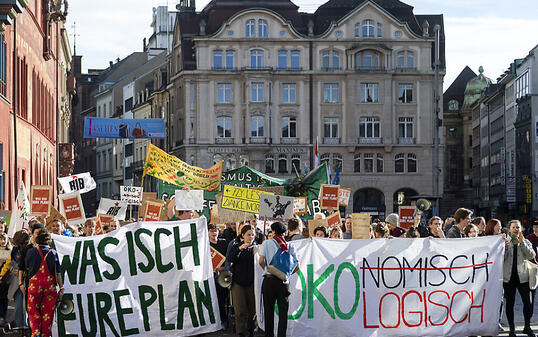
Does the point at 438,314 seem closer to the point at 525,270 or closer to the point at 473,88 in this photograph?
the point at 525,270

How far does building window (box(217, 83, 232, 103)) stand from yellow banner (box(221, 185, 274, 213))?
208 ft

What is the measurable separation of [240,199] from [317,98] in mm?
64036

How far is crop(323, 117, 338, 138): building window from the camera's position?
3273 inches

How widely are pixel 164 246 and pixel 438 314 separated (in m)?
3.62

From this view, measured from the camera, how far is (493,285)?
1515cm

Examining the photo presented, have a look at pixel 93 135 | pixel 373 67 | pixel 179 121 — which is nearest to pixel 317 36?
pixel 373 67

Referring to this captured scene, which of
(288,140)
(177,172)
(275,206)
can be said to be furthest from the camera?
(288,140)

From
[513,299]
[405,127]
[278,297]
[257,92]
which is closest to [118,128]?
[257,92]

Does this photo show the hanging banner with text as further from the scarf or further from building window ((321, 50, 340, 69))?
building window ((321, 50, 340, 69))

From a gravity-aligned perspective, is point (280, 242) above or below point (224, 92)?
below

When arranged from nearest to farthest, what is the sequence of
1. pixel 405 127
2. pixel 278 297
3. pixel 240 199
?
pixel 278 297
pixel 240 199
pixel 405 127

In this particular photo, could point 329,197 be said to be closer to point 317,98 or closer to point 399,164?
point 317,98

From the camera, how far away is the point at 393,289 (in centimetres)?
1487

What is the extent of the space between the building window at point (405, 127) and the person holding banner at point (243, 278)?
6923 cm
